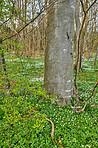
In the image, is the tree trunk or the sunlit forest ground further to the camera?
the tree trunk

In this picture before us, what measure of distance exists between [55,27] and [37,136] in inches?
126

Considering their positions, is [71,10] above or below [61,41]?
above

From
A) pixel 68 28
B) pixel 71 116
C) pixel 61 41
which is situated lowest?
pixel 71 116

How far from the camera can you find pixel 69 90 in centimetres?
Result: 353

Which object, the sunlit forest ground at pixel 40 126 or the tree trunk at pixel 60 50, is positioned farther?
the tree trunk at pixel 60 50

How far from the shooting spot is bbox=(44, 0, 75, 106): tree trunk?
10.2 feet

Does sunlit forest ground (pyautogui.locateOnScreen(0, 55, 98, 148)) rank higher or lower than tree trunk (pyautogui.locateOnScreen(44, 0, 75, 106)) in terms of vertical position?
lower

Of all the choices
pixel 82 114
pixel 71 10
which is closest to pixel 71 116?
pixel 82 114

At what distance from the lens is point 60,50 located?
3.21 metres

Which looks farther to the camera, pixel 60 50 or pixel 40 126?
pixel 60 50

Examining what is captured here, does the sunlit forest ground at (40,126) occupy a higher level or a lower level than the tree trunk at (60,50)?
lower

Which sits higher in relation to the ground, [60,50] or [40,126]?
[60,50]

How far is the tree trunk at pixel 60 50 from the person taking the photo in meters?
3.11

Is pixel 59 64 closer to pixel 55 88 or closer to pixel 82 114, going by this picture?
pixel 55 88
